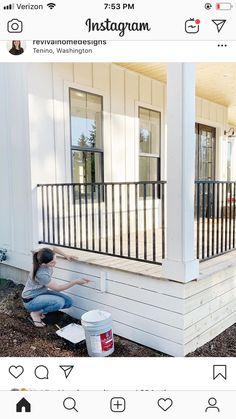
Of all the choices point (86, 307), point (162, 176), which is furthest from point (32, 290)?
point (162, 176)

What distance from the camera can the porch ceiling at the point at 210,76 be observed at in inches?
172

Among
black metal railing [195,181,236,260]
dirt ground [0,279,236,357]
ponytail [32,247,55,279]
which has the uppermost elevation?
black metal railing [195,181,236,260]

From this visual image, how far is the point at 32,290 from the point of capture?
3.04 metres

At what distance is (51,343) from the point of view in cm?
272
